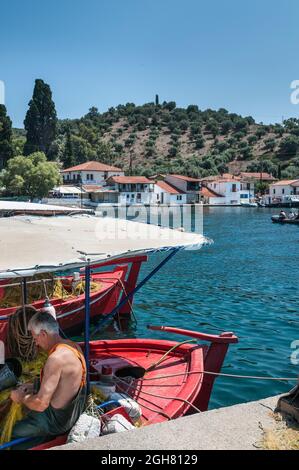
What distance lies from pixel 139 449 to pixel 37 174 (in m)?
73.4

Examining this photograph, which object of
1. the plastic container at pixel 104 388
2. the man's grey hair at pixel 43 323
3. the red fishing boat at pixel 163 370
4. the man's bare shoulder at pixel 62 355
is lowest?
the red fishing boat at pixel 163 370

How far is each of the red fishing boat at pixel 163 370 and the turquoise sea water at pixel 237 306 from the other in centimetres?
204

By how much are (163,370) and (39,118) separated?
101910 millimetres

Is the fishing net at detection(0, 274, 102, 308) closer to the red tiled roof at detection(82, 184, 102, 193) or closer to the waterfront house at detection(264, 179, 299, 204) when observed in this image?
the red tiled roof at detection(82, 184, 102, 193)

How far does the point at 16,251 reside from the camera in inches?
257

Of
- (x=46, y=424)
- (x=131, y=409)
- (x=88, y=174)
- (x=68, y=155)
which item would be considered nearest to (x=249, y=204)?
(x=88, y=174)

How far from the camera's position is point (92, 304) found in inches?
532

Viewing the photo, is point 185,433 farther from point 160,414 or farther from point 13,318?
point 13,318

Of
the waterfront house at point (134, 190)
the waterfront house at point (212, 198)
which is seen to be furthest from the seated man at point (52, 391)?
the waterfront house at point (212, 198)

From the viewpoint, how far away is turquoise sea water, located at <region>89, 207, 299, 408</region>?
11804 mm

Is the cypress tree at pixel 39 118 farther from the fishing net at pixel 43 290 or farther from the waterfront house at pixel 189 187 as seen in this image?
the fishing net at pixel 43 290

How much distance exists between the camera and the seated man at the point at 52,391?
16.0ft

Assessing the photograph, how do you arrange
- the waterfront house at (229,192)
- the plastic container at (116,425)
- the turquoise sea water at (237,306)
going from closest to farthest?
the plastic container at (116,425)
the turquoise sea water at (237,306)
the waterfront house at (229,192)

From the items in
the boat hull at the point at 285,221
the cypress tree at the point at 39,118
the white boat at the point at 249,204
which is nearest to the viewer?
the boat hull at the point at 285,221
